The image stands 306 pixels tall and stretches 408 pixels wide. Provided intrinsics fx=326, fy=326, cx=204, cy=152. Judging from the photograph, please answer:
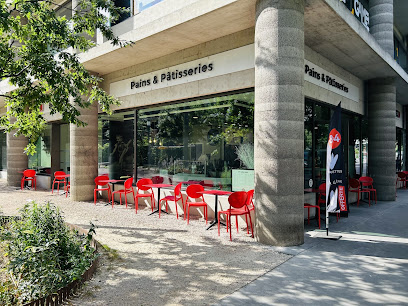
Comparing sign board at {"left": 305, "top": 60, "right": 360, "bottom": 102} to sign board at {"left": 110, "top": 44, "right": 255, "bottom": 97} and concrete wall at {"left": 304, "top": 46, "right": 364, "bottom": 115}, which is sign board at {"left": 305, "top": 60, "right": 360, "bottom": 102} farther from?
sign board at {"left": 110, "top": 44, "right": 255, "bottom": 97}

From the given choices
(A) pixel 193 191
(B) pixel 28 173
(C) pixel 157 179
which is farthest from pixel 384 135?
(B) pixel 28 173

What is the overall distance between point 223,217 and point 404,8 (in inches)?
515

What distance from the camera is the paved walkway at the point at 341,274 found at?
12.8ft

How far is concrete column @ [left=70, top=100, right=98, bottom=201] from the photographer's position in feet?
38.8

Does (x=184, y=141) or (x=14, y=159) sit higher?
(x=184, y=141)

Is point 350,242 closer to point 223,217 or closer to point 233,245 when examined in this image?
point 233,245

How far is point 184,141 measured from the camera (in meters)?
10.1

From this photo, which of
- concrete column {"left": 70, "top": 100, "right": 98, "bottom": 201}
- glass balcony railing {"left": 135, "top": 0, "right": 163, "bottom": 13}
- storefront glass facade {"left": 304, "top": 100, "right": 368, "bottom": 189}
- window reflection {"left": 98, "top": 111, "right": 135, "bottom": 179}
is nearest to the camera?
storefront glass facade {"left": 304, "top": 100, "right": 368, "bottom": 189}

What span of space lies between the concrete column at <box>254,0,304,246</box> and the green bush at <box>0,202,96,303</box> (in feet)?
10.7

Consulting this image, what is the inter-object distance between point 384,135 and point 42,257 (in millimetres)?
12408

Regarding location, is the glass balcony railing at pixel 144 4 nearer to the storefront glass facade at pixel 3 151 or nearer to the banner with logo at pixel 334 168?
the banner with logo at pixel 334 168

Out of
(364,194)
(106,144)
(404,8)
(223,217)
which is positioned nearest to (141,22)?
(106,144)

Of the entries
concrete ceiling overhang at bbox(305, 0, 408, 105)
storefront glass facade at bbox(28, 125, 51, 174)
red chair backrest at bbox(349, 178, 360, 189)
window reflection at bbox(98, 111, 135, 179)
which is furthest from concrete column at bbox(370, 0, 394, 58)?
storefront glass facade at bbox(28, 125, 51, 174)

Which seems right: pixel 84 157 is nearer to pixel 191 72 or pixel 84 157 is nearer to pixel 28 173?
pixel 191 72
